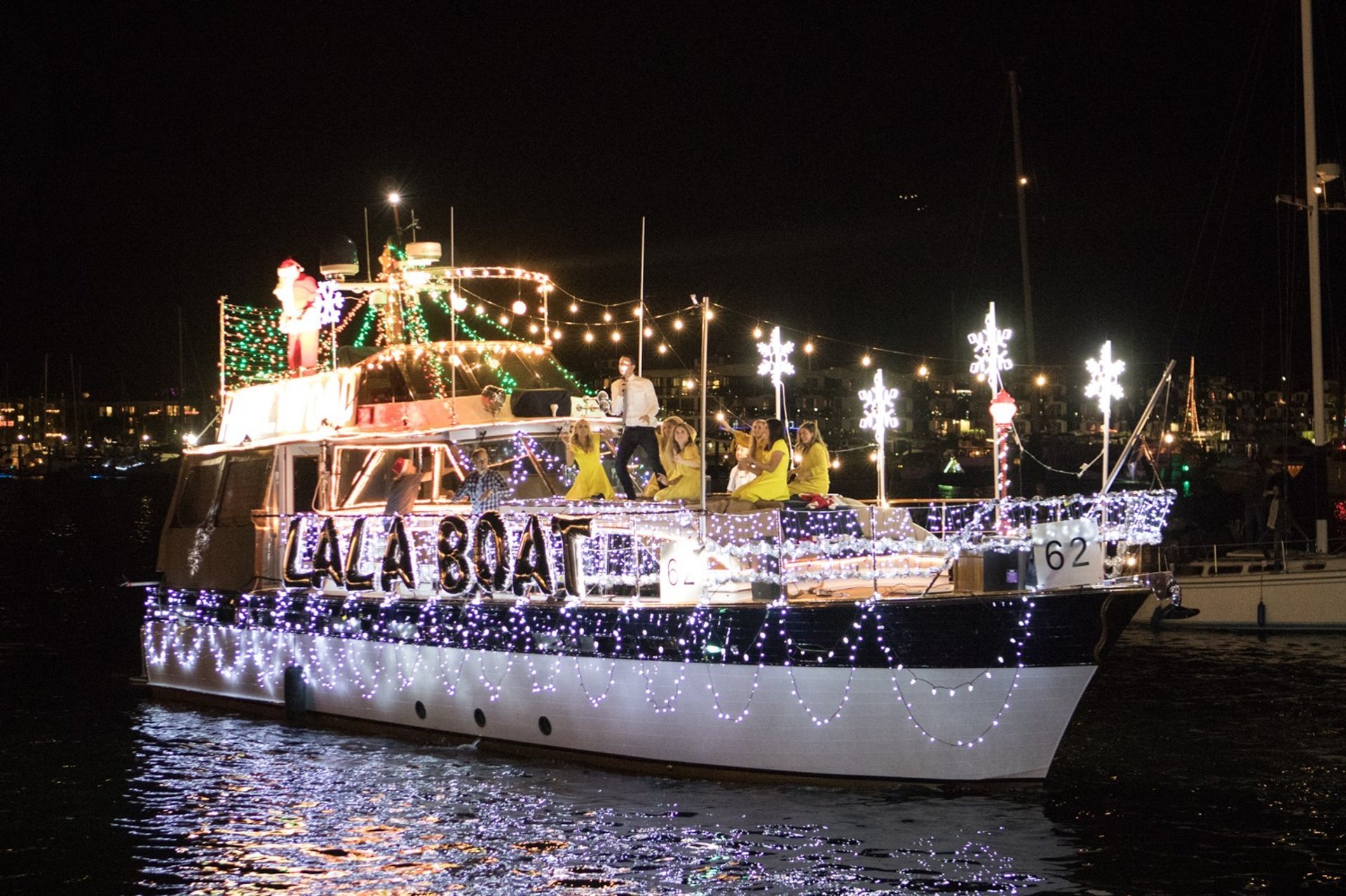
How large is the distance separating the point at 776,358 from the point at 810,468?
2.30 meters

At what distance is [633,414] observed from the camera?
54.2 ft

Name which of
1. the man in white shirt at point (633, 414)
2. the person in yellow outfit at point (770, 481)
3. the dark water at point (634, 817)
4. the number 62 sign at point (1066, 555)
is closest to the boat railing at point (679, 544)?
the number 62 sign at point (1066, 555)

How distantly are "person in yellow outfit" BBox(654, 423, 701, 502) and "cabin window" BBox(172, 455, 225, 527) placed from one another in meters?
8.11

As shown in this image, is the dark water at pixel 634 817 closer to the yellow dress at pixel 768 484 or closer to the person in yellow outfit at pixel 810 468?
the yellow dress at pixel 768 484

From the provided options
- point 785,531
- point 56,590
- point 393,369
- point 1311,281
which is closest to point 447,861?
point 785,531

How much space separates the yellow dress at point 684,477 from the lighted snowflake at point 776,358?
7.79 feet

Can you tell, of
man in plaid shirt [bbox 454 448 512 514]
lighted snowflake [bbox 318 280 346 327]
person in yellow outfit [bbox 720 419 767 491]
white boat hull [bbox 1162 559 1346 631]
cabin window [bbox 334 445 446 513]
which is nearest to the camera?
person in yellow outfit [bbox 720 419 767 491]

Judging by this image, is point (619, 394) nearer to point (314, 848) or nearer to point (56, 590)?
point (314, 848)

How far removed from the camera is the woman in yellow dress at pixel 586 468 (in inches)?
617

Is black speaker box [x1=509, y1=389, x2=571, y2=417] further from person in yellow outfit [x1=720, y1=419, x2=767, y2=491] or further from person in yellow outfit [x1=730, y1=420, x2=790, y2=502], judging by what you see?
person in yellow outfit [x1=730, y1=420, x2=790, y2=502]

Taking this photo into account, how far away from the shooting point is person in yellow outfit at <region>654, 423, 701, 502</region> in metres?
14.8

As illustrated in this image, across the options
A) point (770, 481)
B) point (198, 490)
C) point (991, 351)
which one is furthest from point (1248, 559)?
point (198, 490)

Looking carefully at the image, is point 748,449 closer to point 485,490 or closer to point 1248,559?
point 485,490

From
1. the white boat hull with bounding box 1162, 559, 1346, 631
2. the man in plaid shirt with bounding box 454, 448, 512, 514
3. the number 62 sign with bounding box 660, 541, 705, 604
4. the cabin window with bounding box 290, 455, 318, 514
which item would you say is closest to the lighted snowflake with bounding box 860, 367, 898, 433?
the number 62 sign with bounding box 660, 541, 705, 604
